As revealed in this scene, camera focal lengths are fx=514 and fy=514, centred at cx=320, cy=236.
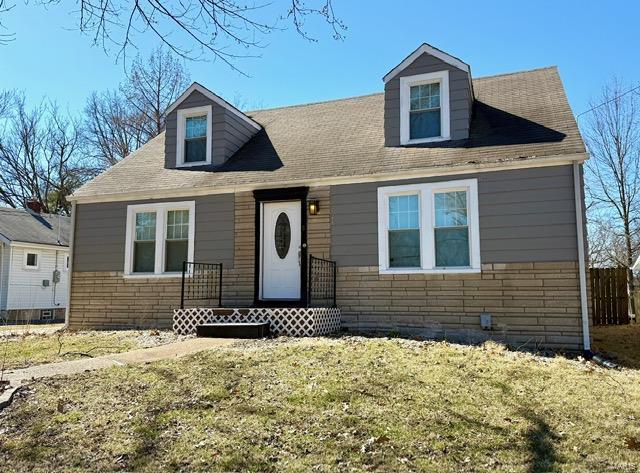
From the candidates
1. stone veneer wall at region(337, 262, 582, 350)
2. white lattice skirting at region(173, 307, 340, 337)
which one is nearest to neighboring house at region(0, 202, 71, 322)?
white lattice skirting at region(173, 307, 340, 337)

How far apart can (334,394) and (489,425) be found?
4.62 ft

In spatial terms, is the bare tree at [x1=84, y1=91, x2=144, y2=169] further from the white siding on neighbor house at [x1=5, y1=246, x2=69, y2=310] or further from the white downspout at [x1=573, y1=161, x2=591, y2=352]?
the white downspout at [x1=573, y1=161, x2=591, y2=352]

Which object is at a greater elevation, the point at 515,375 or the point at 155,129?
the point at 155,129

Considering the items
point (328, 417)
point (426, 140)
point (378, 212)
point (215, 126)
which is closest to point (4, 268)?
point (215, 126)

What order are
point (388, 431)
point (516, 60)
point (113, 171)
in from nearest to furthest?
point (388, 431) < point (113, 171) < point (516, 60)

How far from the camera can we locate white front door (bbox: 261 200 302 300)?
33.3 feet

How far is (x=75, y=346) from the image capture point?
8375mm

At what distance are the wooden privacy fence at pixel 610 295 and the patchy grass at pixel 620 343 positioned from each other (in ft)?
1.20

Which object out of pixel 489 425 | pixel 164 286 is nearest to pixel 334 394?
pixel 489 425

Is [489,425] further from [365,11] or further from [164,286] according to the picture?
[164,286]

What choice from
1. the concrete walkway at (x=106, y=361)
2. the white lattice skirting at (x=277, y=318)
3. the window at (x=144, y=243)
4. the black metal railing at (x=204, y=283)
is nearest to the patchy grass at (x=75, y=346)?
the white lattice skirting at (x=277, y=318)

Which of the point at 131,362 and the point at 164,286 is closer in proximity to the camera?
the point at 131,362

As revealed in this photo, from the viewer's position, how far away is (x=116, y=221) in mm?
11445

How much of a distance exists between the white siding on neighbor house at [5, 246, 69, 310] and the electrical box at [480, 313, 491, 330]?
1627 centimetres
